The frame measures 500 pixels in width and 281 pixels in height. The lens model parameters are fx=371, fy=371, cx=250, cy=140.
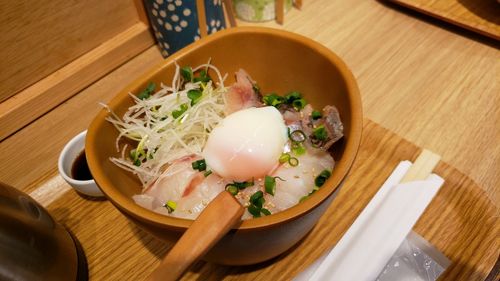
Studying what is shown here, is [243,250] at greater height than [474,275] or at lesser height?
greater

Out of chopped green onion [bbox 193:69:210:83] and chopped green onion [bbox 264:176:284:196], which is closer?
chopped green onion [bbox 264:176:284:196]

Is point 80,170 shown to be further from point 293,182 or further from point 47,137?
point 293,182

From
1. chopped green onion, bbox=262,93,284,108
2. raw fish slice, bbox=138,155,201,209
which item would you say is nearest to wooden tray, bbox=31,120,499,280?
raw fish slice, bbox=138,155,201,209

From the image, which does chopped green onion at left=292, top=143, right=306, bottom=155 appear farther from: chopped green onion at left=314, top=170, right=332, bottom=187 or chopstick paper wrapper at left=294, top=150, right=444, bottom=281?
chopstick paper wrapper at left=294, top=150, right=444, bottom=281

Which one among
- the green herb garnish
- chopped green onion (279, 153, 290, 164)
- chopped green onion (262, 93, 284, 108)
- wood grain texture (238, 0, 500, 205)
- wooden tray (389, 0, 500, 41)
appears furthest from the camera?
wooden tray (389, 0, 500, 41)

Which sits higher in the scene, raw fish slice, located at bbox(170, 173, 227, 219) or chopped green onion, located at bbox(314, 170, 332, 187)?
raw fish slice, located at bbox(170, 173, 227, 219)

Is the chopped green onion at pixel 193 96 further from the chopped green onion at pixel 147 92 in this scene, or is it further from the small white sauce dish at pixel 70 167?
the small white sauce dish at pixel 70 167

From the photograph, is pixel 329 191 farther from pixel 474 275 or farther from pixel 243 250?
pixel 474 275

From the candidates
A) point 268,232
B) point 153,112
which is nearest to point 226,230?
point 268,232
